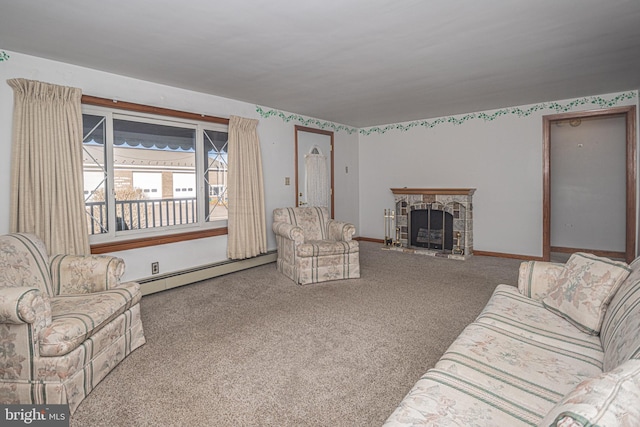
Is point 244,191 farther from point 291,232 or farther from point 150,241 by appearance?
point 150,241

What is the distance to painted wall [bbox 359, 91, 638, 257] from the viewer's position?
488 cm

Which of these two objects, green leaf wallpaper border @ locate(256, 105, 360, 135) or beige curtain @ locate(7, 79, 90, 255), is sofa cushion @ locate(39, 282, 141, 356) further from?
green leaf wallpaper border @ locate(256, 105, 360, 135)

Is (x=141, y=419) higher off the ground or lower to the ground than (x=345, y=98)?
lower

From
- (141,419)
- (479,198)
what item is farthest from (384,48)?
(479,198)

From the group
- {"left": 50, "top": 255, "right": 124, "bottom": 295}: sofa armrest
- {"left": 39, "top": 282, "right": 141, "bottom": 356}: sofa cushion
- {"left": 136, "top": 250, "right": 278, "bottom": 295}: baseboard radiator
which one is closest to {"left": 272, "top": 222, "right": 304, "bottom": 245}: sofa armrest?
{"left": 136, "top": 250, "right": 278, "bottom": 295}: baseboard radiator

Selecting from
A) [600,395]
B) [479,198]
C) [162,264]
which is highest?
[479,198]

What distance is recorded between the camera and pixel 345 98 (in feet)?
14.5

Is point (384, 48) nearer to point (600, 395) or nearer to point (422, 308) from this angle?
point (422, 308)

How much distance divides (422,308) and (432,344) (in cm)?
72

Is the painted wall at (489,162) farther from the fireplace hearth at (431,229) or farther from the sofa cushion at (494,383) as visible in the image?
the sofa cushion at (494,383)

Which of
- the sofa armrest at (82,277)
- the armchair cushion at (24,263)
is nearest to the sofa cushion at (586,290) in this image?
the sofa armrest at (82,277)

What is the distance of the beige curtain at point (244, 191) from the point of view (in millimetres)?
4379

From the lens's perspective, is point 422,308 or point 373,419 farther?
point 422,308

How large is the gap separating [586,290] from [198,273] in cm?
369
